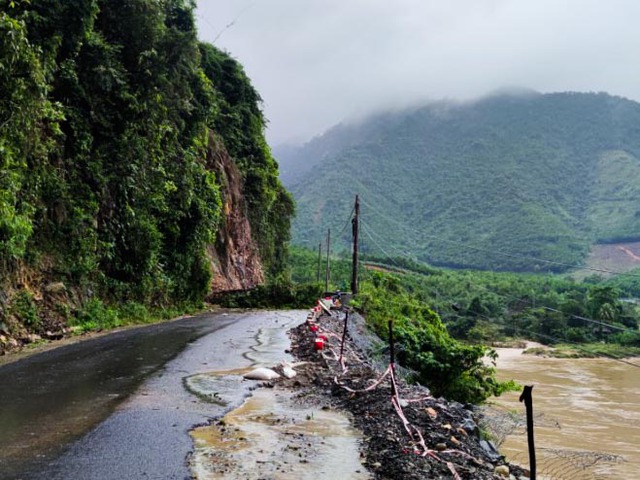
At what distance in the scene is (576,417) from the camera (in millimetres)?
25844

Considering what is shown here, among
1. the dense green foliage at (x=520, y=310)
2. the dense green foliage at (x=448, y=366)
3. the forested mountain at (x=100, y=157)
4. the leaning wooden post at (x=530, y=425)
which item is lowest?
the dense green foliage at (x=520, y=310)

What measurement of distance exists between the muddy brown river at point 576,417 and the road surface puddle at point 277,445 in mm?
3496

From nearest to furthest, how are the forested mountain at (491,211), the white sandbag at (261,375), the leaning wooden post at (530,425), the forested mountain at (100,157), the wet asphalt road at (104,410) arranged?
the leaning wooden post at (530,425) → the wet asphalt road at (104,410) → the white sandbag at (261,375) → the forested mountain at (100,157) → the forested mountain at (491,211)

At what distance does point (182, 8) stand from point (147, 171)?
1037 cm

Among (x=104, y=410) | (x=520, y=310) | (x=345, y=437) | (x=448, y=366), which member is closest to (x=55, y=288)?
(x=104, y=410)

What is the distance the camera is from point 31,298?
558 inches

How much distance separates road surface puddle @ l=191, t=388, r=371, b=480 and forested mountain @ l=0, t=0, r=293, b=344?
7.81m

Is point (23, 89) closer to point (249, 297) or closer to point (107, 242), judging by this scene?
point (107, 242)

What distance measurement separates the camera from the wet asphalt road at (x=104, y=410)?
17.4 ft

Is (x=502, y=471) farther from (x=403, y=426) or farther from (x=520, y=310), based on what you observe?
(x=520, y=310)

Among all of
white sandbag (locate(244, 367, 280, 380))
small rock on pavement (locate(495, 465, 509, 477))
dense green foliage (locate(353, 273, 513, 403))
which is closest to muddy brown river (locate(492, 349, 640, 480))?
dense green foliage (locate(353, 273, 513, 403))

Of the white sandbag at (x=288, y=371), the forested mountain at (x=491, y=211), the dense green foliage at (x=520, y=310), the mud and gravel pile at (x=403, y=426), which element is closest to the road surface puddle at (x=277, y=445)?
the mud and gravel pile at (x=403, y=426)

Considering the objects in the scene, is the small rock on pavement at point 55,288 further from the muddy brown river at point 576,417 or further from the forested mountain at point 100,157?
the muddy brown river at point 576,417

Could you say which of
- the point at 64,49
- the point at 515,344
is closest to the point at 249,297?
the point at 64,49
